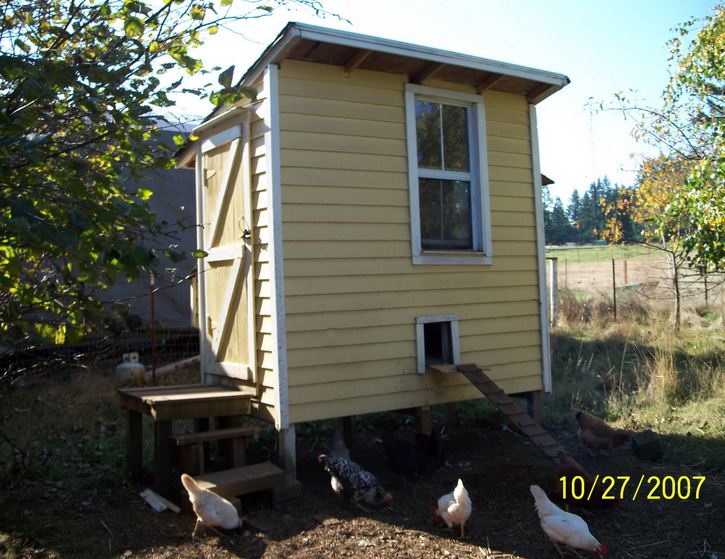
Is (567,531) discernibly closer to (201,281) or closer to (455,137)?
(455,137)

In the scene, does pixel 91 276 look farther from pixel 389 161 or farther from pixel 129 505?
pixel 389 161

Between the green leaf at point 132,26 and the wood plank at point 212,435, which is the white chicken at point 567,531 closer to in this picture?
the wood plank at point 212,435

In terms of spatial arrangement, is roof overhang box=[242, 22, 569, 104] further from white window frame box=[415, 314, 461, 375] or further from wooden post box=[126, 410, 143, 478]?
wooden post box=[126, 410, 143, 478]

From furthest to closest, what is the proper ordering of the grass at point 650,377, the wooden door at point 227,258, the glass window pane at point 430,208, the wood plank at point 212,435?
the grass at point 650,377 < the glass window pane at point 430,208 < the wooden door at point 227,258 < the wood plank at point 212,435

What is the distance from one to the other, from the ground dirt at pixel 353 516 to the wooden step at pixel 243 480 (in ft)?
0.66

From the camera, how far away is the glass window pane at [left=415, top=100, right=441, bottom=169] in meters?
6.41

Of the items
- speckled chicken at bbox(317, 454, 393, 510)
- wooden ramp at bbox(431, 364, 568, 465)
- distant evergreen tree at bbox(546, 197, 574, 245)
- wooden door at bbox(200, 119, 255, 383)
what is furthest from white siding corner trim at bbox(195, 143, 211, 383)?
distant evergreen tree at bbox(546, 197, 574, 245)

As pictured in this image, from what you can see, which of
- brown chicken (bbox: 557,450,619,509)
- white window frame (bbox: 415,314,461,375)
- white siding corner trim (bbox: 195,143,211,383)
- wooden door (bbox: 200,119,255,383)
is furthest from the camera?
white siding corner trim (bbox: 195,143,211,383)

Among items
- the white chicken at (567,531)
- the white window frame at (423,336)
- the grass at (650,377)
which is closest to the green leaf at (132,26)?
the white window frame at (423,336)

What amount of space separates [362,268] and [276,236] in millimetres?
860

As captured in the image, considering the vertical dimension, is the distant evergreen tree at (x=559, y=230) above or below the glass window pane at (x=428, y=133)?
above
